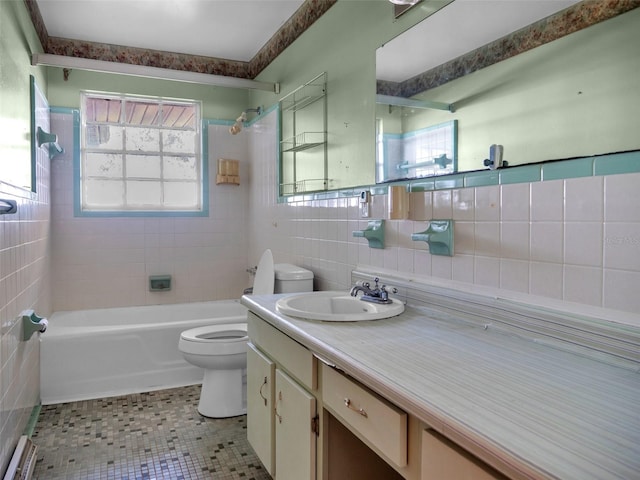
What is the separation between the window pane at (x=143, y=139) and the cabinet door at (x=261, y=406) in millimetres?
2502

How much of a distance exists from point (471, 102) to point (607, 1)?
1.61 ft

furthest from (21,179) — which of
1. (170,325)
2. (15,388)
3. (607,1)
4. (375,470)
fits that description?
(607,1)

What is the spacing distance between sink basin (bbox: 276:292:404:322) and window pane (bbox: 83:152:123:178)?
2546mm

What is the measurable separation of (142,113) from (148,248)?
45.3 inches

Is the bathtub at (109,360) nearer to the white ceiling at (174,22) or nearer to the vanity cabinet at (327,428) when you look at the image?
the vanity cabinet at (327,428)

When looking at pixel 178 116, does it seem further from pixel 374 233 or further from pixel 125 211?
pixel 374 233

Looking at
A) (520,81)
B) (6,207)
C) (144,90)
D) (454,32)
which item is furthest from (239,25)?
(520,81)

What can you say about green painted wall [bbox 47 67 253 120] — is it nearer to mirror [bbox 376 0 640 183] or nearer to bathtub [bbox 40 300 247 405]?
bathtub [bbox 40 300 247 405]

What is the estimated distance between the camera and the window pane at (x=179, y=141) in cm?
399

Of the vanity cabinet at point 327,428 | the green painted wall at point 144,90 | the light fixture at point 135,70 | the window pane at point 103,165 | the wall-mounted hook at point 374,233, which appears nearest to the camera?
the vanity cabinet at point 327,428

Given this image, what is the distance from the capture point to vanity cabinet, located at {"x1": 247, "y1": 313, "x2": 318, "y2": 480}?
1495 millimetres

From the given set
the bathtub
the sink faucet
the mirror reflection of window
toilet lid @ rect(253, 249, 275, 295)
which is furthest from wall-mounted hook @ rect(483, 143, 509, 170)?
the bathtub

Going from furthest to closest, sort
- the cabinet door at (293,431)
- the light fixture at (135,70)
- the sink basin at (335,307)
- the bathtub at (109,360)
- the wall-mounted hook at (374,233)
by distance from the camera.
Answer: the bathtub at (109,360), the light fixture at (135,70), the wall-mounted hook at (374,233), the sink basin at (335,307), the cabinet door at (293,431)

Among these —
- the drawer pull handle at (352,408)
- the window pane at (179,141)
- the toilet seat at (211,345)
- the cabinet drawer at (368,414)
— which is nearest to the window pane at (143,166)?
the window pane at (179,141)
